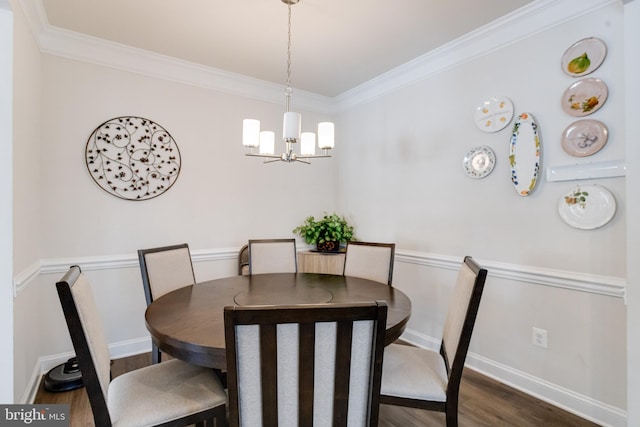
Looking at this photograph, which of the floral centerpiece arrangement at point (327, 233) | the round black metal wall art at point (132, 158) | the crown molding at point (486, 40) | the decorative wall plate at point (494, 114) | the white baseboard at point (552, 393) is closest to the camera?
the white baseboard at point (552, 393)

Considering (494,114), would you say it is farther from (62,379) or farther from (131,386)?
(62,379)

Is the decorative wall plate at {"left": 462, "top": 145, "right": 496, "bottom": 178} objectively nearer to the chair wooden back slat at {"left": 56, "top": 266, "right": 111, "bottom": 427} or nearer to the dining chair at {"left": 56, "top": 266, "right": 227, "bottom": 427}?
the dining chair at {"left": 56, "top": 266, "right": 227, "bottom": 427}

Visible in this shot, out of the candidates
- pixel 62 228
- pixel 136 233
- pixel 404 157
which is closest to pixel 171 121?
pixel 136 233

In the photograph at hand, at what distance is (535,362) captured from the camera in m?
2.21

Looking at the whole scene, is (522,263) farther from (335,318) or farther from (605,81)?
(335,318)

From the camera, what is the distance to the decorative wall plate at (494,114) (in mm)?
2357

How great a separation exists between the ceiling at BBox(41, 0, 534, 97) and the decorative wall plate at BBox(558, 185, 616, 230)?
1319 millimetres

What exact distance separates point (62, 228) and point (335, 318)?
2.66 m

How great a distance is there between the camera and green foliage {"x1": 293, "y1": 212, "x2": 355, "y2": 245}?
357 centimetres

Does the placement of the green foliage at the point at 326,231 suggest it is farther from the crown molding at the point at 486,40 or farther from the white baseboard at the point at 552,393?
the white baseboard at the point at 552,393

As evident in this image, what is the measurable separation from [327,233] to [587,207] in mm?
2256

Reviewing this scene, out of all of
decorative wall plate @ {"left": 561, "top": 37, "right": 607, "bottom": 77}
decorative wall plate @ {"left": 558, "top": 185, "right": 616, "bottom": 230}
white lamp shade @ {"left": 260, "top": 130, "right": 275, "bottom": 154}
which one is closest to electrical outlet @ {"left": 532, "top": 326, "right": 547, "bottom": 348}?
decorative wall plate @ {"left": 558, "top": 185, "right": 616, "bottom": 230}

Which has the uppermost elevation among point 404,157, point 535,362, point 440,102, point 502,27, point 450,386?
point 502,27

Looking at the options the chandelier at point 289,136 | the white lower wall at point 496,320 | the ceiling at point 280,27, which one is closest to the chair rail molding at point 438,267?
the white lower wall at point 496,320
